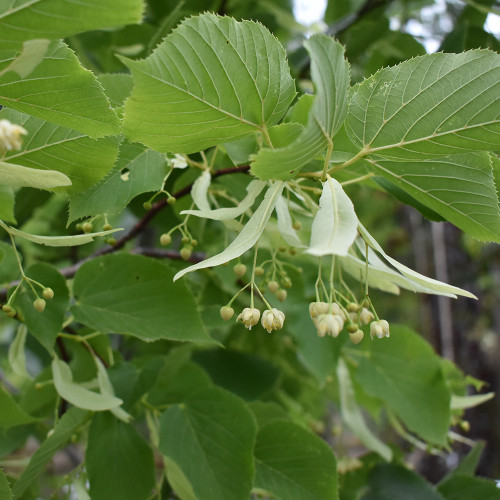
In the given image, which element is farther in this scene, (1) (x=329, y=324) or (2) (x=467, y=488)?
(2) (x=467, y=488)

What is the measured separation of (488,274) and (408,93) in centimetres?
343

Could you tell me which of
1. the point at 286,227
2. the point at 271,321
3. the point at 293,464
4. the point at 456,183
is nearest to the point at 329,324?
the point at 271,321

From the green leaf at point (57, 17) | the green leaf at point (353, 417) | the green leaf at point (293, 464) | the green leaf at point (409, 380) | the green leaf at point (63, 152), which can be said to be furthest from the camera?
the green leaf at point (353, 417)

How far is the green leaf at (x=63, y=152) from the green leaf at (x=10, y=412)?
331 mm

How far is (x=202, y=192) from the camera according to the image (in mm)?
812

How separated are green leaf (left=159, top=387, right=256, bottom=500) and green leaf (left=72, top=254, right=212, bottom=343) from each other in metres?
0.20

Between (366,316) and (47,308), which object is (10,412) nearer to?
(47,308)

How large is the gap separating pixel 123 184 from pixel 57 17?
0.35 m

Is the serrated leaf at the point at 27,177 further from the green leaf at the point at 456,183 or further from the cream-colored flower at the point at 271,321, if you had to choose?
the green leaf at the point at 456,183

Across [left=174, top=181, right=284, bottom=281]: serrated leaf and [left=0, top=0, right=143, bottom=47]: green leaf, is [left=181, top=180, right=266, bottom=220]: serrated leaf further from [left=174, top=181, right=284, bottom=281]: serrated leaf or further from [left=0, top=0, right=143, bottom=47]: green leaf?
[left=0, top=0, right=143, bottom=47]: green leaf

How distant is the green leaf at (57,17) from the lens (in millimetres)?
491

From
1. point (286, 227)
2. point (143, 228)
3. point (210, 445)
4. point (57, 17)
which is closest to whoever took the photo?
point (57, 17)

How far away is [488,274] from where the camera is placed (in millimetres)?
3719

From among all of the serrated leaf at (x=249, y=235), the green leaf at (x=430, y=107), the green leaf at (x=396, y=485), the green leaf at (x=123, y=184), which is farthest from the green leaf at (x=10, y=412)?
the green leaf at (x=396, y=485)
